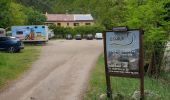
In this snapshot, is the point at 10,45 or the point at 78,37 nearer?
the point at 10,45

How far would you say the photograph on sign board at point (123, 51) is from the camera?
11641 mm

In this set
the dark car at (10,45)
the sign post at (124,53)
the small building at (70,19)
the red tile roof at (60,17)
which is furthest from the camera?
the red tile roof at (60,17)

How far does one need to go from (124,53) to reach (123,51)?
0.06m

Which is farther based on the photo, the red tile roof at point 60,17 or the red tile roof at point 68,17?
the red tile roof at point 60,17

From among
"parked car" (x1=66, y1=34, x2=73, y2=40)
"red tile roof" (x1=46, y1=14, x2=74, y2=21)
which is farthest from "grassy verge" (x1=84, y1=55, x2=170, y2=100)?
"red tile roof" (x1=46, y1=14, x2=74, y2=21)

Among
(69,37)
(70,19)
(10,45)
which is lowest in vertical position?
(69,37)

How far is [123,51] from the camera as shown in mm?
11852

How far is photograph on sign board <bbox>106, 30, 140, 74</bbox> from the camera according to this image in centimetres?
1164

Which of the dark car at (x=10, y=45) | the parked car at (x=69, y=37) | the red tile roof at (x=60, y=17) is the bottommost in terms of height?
the parked car at (x=69, y=37)

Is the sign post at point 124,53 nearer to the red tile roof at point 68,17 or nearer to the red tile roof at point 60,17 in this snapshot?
the red tile roof at point 68,17

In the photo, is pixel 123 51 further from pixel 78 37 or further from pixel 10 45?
pixel 78 37

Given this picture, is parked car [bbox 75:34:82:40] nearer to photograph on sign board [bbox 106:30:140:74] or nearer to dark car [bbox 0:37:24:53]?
dark car [bbox 0:37:24:53]

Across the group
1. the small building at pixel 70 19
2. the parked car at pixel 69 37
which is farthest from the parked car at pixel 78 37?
the small building at pixel 70 19

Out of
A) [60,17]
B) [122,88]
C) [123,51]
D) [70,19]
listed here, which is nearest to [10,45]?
[122,88]
